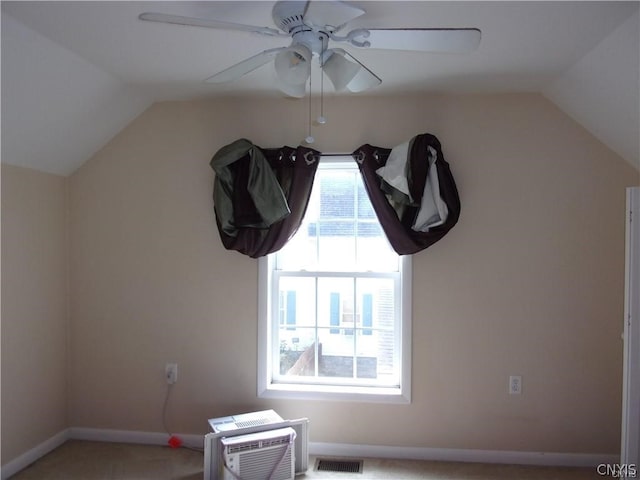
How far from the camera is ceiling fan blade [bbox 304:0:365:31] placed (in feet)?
4.40

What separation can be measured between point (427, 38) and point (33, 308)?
2.76m

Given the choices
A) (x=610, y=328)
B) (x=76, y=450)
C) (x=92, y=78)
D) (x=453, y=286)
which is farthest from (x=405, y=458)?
(x=92, y=78)

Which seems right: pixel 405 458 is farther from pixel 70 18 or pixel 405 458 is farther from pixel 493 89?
pixel 70 18

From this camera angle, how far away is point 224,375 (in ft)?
9.89

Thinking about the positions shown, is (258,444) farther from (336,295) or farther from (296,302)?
(336,295)

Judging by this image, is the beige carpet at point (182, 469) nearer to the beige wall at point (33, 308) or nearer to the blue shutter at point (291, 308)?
the beige wall at point (33, 308)

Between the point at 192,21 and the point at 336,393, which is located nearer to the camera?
the point at 192,21

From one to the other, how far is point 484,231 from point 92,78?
2.51 metres

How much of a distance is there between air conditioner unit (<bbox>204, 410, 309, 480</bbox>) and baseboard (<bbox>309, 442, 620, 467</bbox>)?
27 centimetres

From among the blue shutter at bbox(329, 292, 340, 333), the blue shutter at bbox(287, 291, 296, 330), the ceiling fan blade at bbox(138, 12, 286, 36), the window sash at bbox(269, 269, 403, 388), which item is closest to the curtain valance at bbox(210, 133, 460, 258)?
the window sash at bbox(269, 269, 403, 388)

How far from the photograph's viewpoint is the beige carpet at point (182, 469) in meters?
2.65

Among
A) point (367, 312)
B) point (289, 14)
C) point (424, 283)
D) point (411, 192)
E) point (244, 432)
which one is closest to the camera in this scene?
point (289, 14)

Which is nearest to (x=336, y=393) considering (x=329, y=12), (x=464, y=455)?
(x=464, y=455)

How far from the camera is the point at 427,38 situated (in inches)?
61.3
